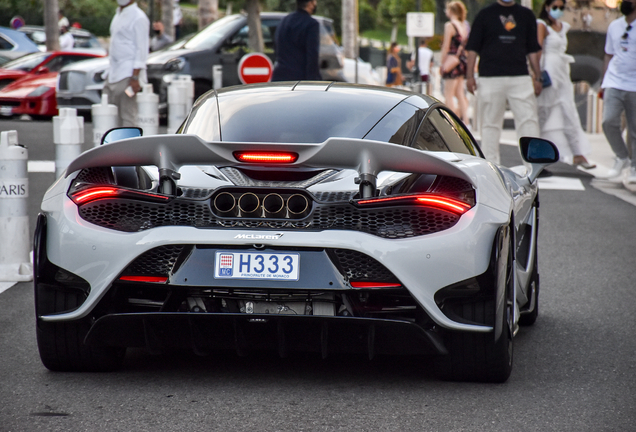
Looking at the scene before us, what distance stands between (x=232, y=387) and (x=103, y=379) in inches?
22.0

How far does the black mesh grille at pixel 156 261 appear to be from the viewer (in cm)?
396

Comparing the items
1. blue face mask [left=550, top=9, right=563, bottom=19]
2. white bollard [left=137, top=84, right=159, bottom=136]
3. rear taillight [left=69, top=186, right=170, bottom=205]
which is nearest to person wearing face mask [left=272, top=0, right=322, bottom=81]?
white bollard [left=137, top=84, right=159, bottom=136]

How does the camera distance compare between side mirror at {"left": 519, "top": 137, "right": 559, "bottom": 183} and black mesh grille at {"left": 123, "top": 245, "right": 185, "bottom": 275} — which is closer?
black mesh grille at {"left": 123, "top": 245, "right": 185, "bottom": 275}

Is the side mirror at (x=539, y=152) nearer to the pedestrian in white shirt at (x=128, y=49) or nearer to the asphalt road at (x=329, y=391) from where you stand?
the asphalt road at (x=329, y=391)

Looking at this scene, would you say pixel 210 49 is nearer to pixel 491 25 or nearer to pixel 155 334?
pixel 491 25

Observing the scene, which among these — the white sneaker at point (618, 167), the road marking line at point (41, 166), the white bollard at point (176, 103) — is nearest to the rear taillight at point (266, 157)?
the road marking line at point (41, 166)

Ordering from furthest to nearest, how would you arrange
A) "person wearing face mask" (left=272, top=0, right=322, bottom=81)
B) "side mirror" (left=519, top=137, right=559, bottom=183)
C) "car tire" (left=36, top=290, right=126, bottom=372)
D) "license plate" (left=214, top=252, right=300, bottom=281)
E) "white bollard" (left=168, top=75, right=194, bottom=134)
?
"white bollard" (left=168, top=75, right=194, bottom=134) < "person wearing face mask" (left=272, top=0, right=322, bottom=81) < "side mirror" (left=519, top=137, right=559, bottom=183) < "car tire" (left=36, top=290, right=126, bottom=372) < "license plate" (left=214, top=252, right=300, bottom=281)

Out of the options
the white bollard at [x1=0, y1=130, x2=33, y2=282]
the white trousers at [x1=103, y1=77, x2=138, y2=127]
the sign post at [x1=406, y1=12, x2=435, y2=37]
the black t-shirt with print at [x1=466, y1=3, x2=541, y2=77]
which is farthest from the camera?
the sign post at [x1=406, y1=12, x2=435, y2=37]

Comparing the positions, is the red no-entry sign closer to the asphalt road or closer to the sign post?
the asphalt road

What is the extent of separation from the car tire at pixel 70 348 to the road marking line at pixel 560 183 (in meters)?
8.45

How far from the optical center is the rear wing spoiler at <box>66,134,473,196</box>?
3936 millimetres

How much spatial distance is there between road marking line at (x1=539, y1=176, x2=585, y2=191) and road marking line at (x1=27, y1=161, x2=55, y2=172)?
229 inches

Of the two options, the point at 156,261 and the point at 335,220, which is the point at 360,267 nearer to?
the point at 335,220

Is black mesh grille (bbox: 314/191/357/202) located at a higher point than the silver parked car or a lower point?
higher
